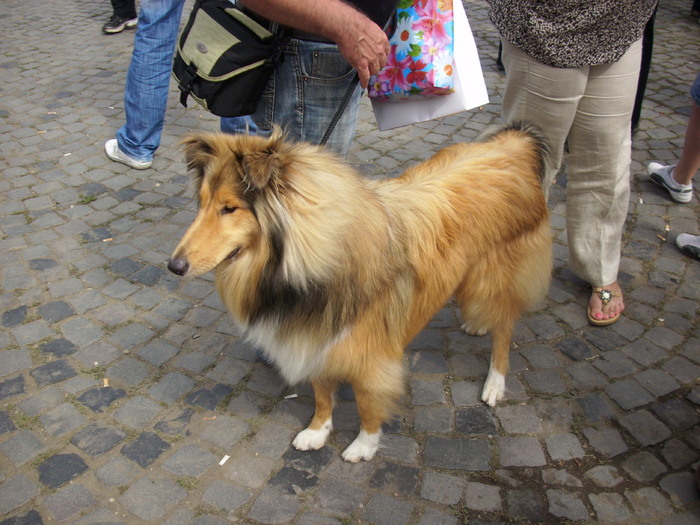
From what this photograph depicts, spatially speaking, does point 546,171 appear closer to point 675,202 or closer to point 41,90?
point 675,202

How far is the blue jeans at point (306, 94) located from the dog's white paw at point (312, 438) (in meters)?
1.47

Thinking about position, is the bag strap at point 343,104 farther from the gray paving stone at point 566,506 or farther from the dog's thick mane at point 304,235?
the gray paving stone at point 566,506

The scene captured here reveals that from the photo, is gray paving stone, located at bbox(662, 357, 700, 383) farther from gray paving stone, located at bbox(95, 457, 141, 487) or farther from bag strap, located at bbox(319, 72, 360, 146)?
gray paving stone, located at bbox(95, 457, 141, 487)

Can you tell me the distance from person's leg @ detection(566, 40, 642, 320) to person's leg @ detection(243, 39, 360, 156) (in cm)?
130

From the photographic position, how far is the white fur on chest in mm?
2328

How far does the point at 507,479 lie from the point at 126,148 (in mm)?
4244

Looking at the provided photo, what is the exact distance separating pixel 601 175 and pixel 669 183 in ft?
6.01

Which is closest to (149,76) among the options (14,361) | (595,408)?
(14,361)

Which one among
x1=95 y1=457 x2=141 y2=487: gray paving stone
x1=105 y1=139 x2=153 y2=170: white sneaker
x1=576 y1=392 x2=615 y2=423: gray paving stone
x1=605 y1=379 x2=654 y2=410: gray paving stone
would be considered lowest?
x1=605 y1=379 x2=654 y2=410: gray paving stone

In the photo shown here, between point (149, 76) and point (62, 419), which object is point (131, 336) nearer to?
point (62, 419)

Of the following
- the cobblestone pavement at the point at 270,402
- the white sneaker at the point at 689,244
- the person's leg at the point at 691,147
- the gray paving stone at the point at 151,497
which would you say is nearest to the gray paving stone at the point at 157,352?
the cobblestone pavement at the point at 270,402

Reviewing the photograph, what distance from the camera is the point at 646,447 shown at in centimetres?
277

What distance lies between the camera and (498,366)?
3104 mm

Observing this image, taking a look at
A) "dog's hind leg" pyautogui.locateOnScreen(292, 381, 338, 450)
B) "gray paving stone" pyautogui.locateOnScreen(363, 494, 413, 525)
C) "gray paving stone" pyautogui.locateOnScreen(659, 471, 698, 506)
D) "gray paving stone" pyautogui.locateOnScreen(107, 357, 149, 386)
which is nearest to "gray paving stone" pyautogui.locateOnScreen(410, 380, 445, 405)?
"dog's hind leg" pyautogui.locateOnScreen(292, 381, 338, 450)
